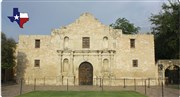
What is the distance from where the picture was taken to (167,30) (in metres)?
40.7

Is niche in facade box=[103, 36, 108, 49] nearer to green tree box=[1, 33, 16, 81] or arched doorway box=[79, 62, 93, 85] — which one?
arched doorway box=[79, 62, 93, 85]

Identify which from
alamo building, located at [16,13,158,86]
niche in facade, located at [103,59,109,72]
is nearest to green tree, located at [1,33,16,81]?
Answer: alamo building, located at [16,13,158,86]

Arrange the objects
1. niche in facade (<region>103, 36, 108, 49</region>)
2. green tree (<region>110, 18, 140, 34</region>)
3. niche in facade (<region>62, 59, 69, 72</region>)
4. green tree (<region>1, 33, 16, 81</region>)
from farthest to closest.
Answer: green tree (<region>110, 18, 140, 34</region>), niche in facade (<region>103, 36, 108, 49</region>), niche in facade (<region>62, 59, 69, 72</region>), green tree (<region>1, 33, 16, 81</region>)

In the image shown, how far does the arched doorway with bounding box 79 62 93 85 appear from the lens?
36188 mm

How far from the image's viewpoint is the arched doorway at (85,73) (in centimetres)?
3619

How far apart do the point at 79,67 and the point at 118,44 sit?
5403mm

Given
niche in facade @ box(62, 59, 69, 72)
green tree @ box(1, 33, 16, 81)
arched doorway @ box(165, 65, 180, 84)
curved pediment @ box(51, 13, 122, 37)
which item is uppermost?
curved pediment @ box(51, 13, 122, 37)

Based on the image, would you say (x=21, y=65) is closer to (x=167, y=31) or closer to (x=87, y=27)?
(x=87, y=27)

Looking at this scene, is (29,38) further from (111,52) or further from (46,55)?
(111,52)

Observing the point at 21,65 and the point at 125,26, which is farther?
the point at 125,26

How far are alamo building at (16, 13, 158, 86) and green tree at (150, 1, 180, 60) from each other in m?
3.58

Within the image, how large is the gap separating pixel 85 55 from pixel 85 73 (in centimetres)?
216

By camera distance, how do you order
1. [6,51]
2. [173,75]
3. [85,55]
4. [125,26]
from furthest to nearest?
[125,26], [173,75], [85,55], [6,51]

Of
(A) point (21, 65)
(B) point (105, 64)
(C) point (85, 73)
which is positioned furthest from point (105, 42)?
(A) point (21, 65)
